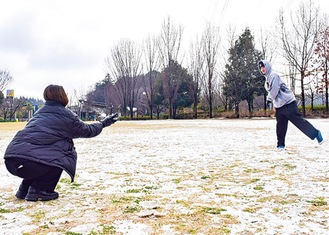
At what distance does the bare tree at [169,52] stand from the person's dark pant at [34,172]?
29.6 meters

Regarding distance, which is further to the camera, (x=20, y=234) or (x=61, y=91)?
(x=61, y=91)

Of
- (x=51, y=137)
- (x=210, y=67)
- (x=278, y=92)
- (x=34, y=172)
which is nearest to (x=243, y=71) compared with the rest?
(x=210, y=67)

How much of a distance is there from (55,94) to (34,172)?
583 mm

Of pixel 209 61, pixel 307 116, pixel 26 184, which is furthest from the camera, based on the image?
pixel 209 61

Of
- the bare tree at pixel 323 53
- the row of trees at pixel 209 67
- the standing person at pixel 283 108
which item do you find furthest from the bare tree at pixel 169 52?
the standing person at pixel 283 108

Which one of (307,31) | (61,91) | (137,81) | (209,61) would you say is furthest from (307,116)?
(61,91)

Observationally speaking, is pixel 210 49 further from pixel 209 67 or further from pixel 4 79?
pixel 4 79

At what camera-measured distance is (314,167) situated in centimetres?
304

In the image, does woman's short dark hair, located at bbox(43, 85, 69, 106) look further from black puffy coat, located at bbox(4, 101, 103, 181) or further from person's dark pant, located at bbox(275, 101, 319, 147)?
person's dark pant, located at bbox(275, 101, 319, 147)

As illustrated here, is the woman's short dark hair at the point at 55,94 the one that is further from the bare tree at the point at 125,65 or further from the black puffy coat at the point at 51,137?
the bare tree at the point at 125,65

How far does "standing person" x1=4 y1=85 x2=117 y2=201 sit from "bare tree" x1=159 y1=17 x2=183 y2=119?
1162 inches

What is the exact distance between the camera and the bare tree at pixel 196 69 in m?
30.6

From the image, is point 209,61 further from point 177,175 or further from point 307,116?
point 177,175

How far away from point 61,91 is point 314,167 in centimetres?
256
